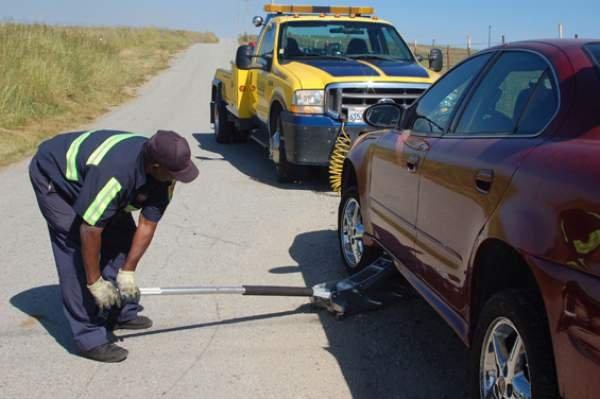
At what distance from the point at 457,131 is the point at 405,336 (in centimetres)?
146

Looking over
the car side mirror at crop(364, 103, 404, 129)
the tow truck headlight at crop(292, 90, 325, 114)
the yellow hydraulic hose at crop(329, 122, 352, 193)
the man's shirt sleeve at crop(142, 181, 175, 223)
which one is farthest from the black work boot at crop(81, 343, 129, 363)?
the tow truck headlight at crop(292, 90, 325, 114)

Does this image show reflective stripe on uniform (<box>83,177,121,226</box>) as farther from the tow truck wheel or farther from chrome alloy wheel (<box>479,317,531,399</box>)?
the tow truck wheel

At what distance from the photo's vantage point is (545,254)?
2.62 metres

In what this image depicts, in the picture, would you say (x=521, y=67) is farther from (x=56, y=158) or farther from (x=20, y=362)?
(x=20, y=362)

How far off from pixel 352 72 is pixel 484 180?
603 centimetres

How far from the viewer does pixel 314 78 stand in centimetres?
901

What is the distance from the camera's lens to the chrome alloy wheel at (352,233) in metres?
5.73

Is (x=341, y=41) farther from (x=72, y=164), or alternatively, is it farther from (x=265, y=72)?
(x=72, y=164)

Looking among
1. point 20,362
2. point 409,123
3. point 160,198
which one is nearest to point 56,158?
point 160,198

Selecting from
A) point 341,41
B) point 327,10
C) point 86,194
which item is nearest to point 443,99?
point 86,194

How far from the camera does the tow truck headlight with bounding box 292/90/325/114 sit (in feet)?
29.0

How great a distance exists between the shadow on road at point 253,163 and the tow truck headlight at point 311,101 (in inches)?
44.3

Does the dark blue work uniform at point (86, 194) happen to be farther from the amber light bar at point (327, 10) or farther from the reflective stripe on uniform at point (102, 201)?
the amber light bar at point (327, 10)

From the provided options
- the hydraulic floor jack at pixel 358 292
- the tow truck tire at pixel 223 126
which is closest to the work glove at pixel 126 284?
the hydraulic floor jack at pixel 358 292
